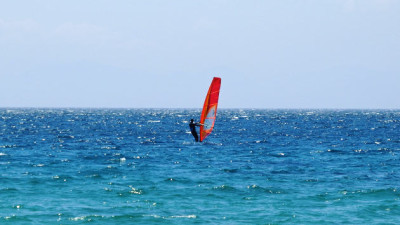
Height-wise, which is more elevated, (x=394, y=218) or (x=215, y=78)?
(x=215, y=78)

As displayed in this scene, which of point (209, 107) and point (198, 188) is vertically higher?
point (209, 107)

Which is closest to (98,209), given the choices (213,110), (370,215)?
(213,110)

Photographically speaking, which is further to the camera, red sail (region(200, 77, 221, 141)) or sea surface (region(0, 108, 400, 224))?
red sail (region(200, 77, 221, 141))

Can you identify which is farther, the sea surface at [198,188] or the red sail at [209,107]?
the red sail at [209,107]

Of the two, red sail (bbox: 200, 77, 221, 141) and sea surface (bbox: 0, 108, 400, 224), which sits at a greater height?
red sail (bbox: 200, 77, 221, 141)

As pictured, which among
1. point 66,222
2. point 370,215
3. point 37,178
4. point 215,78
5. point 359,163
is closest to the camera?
point 66,222

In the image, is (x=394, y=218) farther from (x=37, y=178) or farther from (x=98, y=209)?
(x=37, y=178)

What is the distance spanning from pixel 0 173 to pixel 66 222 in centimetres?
1559

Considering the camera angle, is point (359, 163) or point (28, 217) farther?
point (359, 163)

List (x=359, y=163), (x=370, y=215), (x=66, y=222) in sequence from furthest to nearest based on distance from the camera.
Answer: (x=359, y=163) → (x=370, y=215) → (x=66, y=222)

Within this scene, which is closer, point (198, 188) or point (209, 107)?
point (209, 107)

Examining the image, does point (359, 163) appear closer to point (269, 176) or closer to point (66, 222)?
point (269, 176)

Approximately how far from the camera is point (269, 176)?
119ft

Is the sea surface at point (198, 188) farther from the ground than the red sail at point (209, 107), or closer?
closer
